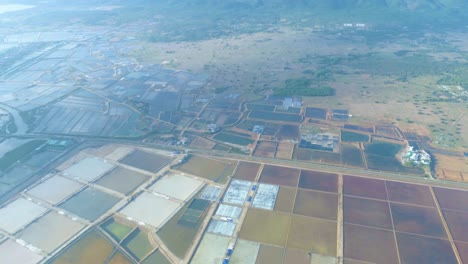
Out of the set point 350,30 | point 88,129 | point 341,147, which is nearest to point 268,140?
point 341,147

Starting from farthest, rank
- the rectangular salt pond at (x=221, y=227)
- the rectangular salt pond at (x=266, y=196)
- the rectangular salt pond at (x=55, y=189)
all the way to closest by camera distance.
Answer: the rectangular salt pond at (x=55, y=189)
the rectangular salt pond at (x=266, y=196)
the rectangular salt pond at (x=221, y=227)

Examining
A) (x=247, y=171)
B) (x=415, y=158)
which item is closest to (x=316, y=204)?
(x=247, y=171)

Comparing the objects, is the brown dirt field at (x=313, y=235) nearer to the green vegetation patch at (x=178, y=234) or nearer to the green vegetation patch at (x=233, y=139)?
the green vegetation patch at (x=178, y=234)

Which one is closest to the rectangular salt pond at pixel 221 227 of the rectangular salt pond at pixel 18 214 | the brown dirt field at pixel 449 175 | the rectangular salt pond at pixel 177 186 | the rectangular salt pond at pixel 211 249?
the rectangular salt pond at pixel 211 249

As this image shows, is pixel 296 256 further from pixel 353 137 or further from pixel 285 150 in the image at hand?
pixel 353 137

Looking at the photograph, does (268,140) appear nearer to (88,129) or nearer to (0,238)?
(88,129)

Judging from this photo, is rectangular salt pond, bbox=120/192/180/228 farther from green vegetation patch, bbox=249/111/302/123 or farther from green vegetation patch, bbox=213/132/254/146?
green vegetation patch, bbox=249/111/302/123

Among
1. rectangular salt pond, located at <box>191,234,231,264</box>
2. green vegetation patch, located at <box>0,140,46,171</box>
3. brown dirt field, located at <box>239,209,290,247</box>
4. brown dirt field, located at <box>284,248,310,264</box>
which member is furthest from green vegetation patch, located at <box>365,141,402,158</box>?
green vegetation patch, located at <box>0,140,46,171</box>
